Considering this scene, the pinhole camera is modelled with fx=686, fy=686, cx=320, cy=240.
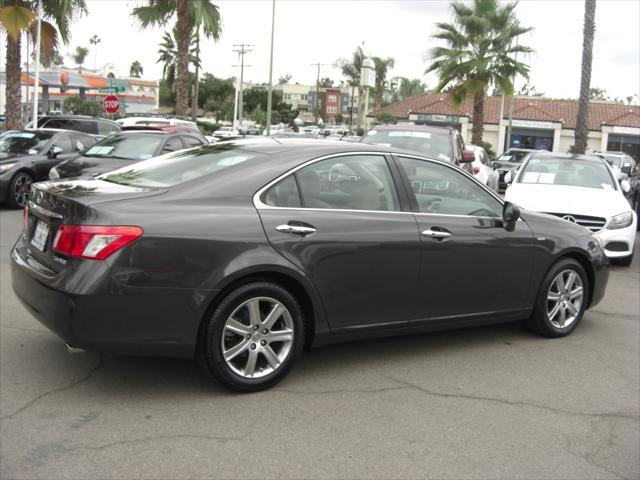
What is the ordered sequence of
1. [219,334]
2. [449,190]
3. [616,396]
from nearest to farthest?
[219,334] → [616,396] → [449,190]

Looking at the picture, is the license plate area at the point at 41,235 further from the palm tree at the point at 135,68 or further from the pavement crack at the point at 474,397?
the palm tree at the point at 135,68

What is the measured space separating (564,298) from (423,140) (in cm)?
615

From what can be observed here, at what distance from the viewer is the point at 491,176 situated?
15852mm

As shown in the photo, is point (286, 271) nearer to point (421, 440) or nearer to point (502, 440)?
point (421, 440)

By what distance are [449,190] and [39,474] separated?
3.43 meters

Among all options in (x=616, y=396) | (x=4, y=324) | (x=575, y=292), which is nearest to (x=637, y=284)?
(x=575, y=292)

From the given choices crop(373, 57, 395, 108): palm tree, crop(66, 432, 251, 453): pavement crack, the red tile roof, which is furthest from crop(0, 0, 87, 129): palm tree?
crop(373, 57, 395, 108): palm tree

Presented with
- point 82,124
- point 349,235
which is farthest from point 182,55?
point 349,235

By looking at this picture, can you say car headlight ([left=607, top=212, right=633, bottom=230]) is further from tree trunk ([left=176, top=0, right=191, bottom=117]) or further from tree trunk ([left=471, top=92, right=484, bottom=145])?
tree trunk ([left=471, top=92, right=484, bottom=145])

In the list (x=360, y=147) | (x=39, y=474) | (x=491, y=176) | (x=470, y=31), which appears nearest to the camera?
(x=39, y=474)

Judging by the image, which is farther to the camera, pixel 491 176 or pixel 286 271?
pixel 491 176

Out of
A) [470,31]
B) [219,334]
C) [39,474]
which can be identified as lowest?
[39,474]

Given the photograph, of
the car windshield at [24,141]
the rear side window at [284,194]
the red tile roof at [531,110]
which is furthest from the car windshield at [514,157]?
the rear side window at [284,194]

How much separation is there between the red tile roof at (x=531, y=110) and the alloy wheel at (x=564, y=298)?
37.1m
